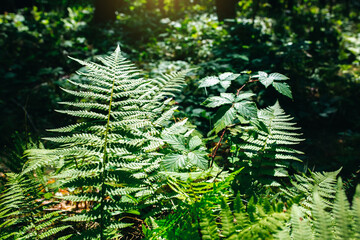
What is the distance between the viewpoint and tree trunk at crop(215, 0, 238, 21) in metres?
6.62

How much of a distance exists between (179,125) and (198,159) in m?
0.39

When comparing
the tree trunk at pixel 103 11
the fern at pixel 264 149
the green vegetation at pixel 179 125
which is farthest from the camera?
the tree trunk at pixel 103 11

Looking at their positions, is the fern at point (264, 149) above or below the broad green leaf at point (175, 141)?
→ below

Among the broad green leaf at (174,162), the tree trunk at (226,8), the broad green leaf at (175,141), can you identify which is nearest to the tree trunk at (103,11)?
the tree trunk at (226,8)

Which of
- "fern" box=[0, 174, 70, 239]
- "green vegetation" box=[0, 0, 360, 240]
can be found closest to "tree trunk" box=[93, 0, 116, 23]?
"green vegetation" box=[0, 0, 360, 240]

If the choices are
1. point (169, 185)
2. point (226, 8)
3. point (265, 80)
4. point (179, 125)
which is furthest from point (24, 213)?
point (226, 8)

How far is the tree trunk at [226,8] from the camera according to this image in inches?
261

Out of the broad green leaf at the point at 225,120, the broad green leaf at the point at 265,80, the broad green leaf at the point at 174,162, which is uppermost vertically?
the broad green leaf at the point at 265,80

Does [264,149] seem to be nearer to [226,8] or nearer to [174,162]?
[174,162]

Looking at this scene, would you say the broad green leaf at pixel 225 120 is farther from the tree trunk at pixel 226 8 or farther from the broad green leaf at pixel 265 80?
the tree trunk at pixel 226 8

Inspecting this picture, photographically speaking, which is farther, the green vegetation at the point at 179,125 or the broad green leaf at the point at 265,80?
the broad green leaf at the point at 265,80

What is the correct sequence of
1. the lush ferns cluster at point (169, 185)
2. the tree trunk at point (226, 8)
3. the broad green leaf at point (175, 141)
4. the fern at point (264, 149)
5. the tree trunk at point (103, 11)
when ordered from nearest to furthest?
the lush ferns cluster at point (169, 185), the broad green leaf at point (175, 141), the fern at point (264, 149), the tree trunk at point (226, 8), the tree trunk at point (103, 11)

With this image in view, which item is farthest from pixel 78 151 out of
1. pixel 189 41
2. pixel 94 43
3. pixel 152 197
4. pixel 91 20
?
pixel 91 20

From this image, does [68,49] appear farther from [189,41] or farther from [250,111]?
[250,111]
